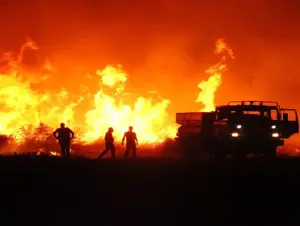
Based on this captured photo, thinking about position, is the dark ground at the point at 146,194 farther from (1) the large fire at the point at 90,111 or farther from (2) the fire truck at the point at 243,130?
(1) the large fire at the point at 90,111

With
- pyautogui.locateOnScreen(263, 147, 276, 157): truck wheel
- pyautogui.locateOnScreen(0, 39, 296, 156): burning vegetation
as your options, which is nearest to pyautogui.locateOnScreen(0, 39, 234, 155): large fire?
pyautogui.locateOnScreen(0, 39, 296, 156): burning vegetation

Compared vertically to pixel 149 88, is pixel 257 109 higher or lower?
lower

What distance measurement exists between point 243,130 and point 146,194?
522 inches

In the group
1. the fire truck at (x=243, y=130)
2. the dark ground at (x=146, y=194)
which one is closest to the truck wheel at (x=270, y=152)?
the fire truck at (x=243, y=130)

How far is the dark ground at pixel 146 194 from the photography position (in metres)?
16.1

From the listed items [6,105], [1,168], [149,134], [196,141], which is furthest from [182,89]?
[1,168]

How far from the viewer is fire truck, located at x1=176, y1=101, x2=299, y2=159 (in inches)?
1230

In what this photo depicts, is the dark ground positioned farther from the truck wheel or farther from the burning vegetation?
the burning vegetation

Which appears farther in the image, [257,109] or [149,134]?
[149,134]

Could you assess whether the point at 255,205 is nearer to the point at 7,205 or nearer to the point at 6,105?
the point at 7,205

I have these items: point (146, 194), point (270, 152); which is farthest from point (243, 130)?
point (146, 194)

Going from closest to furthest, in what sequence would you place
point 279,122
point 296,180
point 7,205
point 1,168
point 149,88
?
point 7,205 → point 296,180 → point 1,168 → point 279,122 → point 149,88

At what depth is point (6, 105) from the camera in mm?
56625

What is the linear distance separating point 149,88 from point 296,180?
42.3 metres
